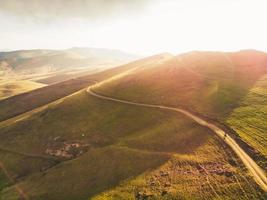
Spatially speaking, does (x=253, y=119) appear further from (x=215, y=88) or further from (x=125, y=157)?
(x=125, y=157)

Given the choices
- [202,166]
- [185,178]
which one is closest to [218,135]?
[202,166]

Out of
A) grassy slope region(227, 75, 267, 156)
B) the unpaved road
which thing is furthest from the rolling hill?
grassy slope region(227, 75, 267, 156)

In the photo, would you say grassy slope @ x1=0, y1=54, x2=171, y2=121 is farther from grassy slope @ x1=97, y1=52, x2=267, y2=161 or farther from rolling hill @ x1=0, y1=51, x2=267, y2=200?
grassy slope @ x1=97, y1=52, x2=267, y2=161

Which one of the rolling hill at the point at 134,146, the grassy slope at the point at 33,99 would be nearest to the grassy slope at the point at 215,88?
the rolling hill at the point at 134,146

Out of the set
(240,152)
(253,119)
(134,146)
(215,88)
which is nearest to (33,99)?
(134,146)

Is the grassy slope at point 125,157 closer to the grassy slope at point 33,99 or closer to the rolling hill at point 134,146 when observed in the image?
the rolling hill at point 134,146

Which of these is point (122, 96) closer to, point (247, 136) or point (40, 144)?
point (40, 144)
